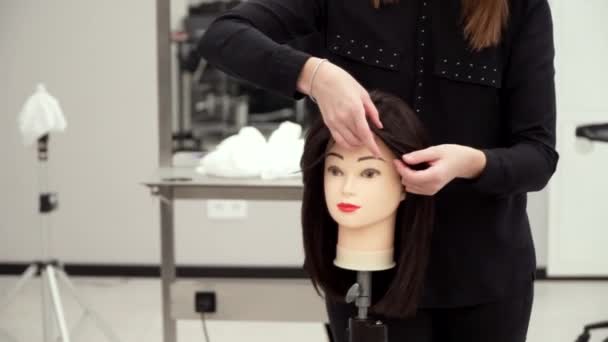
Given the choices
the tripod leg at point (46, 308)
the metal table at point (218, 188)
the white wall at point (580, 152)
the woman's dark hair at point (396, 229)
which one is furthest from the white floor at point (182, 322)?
the woman's dark hair at point (396, 229)

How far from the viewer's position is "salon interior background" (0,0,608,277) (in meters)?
3.76

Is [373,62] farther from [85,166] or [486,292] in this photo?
[85,166]

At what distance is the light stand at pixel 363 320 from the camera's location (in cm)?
88

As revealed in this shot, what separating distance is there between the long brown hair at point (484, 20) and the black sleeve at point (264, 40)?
0.33ft

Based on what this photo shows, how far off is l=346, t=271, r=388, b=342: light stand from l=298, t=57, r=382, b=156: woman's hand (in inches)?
7.4

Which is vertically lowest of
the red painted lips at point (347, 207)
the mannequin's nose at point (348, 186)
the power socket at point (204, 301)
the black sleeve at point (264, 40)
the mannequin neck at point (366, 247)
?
the power socket at point (204, 301)

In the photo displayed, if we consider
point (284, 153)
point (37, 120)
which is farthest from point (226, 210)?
point (284, 153)

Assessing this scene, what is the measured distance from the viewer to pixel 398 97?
97 centimetres

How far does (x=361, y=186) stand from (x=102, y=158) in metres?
3.10

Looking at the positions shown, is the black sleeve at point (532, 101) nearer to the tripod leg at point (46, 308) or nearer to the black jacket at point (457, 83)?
the black jacket at point (457, 83)

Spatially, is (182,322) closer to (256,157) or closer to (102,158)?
(102,158)

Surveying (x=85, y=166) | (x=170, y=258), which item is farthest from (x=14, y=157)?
(x=170, y=258)

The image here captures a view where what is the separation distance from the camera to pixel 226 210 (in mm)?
3818

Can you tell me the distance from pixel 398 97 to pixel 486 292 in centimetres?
29
